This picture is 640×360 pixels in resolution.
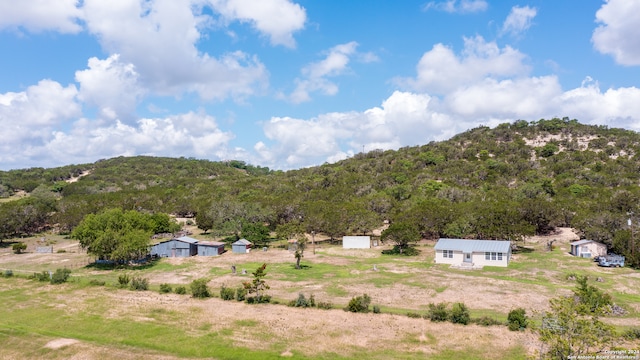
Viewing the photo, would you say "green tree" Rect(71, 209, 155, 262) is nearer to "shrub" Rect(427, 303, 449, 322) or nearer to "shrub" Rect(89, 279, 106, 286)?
"shrub" Rect(89, 279, 106, 286)

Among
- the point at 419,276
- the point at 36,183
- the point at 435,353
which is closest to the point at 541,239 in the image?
the point at 419,276

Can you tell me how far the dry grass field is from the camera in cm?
2769

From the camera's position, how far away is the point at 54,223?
9069 cm

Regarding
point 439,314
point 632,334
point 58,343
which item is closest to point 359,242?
point 439,314

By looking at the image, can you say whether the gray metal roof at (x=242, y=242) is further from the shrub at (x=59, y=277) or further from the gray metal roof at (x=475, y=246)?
the gray metal roof at (x=475, y=246)

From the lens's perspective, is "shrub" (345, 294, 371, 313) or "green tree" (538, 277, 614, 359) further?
"shrub" (345, 294, 371, 313)

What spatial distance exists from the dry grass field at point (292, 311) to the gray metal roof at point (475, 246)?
2.78 m

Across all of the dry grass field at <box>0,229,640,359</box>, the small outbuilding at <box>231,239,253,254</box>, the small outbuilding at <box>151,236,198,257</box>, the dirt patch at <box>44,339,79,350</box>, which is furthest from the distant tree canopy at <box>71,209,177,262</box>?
the dirt patch at <box>44,339,79,350</box>

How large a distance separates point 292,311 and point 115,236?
111 ft

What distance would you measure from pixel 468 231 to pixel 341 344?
44.5 metres

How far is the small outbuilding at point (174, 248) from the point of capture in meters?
64.7

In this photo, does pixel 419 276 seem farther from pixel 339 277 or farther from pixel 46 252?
pixel 46 252

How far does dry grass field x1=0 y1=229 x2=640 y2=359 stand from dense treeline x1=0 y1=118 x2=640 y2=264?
46.0ft

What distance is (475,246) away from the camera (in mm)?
55812
